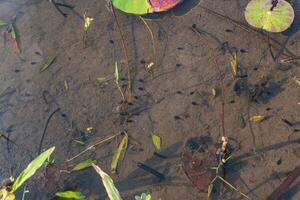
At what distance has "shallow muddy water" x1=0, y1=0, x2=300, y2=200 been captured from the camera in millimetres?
2816

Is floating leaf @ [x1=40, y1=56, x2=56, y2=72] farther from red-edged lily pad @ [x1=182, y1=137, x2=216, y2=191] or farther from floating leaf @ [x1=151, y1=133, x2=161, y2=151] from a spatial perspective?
red-edged lily pad @ [x1=182, y1=137, x2=216, y2=191]

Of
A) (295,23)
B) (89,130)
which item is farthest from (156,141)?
(295,23)

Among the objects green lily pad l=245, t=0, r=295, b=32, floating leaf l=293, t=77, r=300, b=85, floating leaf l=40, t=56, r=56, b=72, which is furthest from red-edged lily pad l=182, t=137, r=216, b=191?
floating leaf l=40, t=56, r=56, b=72

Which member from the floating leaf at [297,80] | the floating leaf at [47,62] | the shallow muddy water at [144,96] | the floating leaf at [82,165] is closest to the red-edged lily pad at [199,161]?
the shallow muddy water at [144,96]

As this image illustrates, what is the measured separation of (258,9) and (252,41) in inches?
10.5

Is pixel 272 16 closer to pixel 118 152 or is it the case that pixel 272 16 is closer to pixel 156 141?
pixel 156 141

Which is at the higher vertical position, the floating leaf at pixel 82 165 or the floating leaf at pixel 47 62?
the floating leaf at pixel 47 62

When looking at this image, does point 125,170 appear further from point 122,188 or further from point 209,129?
point 209,129

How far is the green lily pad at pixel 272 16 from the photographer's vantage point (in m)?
3.22

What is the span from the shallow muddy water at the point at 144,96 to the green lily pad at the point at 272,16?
112 millimetres

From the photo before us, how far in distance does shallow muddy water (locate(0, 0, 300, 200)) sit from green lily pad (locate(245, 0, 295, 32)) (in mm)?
112

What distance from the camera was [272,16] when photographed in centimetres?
323

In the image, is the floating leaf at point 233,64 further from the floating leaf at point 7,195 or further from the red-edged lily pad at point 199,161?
the floating leaf at point 7,195

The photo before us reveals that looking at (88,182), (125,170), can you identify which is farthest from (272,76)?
(88,182)
